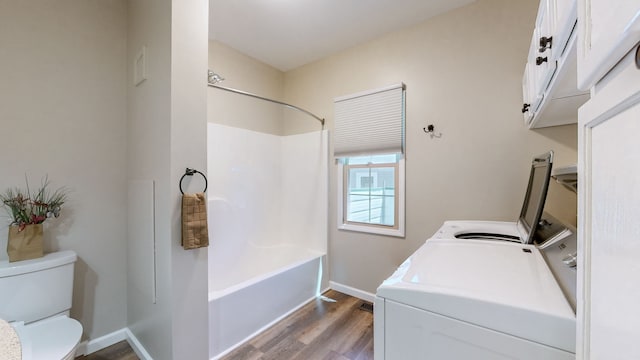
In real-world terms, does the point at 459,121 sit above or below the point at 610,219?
above

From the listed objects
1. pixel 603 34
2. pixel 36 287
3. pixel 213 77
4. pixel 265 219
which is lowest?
pixel 36 287

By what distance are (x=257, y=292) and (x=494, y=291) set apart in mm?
1748

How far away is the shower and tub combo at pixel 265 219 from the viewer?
216 cm

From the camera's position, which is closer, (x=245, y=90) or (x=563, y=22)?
(x=563, y=22)

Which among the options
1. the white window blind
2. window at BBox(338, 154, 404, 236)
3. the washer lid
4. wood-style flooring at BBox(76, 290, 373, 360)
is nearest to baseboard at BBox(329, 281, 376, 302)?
wood-style flooring at BBox(76, 290, 373, 360)

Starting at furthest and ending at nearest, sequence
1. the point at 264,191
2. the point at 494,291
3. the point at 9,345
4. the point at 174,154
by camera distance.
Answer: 1. the point at 264,191
2. the point at 174,154
3. the point at 494,291
4. the point at 9,345

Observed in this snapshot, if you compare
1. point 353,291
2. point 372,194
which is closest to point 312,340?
point 353,291

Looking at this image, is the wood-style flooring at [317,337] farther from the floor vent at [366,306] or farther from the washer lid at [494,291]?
the washer lid at [494,291]

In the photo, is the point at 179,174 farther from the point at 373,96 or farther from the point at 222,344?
the point at 373,96

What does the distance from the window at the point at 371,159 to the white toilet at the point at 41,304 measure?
221cm

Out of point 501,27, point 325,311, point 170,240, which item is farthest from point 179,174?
point 501,27

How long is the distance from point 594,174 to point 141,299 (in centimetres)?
239

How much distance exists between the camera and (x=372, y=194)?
262cm

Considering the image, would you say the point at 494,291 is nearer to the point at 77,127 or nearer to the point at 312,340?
the point at 312,340
